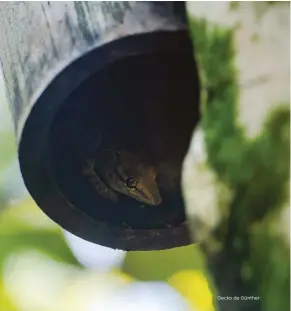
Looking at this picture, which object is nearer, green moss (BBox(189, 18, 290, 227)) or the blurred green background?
green moss (BBox(189, 18, 290, 227))

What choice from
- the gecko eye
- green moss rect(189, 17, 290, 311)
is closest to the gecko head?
the gecko eye

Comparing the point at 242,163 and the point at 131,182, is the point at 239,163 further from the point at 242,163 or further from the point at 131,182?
the point at 131,182

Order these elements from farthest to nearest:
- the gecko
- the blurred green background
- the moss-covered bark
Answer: the blurred green background < the gecko < the moss-covered bark

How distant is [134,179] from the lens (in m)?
0.61

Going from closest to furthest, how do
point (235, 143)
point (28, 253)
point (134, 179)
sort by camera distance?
point (235, 143) → point (134, 179) → point (28, 253)

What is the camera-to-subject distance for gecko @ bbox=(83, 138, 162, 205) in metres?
0.60

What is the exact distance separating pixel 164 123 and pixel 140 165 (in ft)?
0.18

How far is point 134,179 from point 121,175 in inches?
0.5

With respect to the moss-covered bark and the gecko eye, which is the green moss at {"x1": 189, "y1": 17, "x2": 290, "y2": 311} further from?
the gecko eye

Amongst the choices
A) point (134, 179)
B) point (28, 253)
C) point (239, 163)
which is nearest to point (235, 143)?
point (239, 163)

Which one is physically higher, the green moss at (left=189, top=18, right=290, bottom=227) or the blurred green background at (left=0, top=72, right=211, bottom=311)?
the green moss at (left=189, top=18, right=290, bottom=227)

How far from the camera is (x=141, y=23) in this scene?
1.64 feet

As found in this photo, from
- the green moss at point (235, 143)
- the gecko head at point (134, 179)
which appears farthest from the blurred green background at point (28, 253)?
the green moss at point (235, 143)

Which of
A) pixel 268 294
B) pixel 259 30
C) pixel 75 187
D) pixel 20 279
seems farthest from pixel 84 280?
pixel 259 30
